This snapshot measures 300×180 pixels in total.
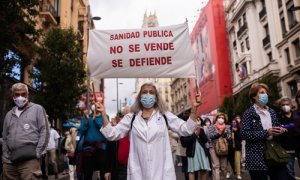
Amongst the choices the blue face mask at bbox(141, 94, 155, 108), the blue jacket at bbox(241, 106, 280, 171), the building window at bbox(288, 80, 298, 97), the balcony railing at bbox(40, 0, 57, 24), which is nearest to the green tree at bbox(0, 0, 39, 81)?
the blue face mask at bbox(141, 94, 155, 108)

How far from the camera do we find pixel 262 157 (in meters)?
4.45

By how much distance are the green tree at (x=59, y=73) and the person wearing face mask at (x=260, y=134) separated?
14.6 m

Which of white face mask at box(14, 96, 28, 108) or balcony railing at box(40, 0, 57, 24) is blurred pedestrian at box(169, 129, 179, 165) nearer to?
white face mask at box(14, 96, 28, 108)

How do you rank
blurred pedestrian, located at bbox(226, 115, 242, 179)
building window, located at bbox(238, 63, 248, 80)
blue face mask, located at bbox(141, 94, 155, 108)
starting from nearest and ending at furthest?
1. blue face mask, located at bbox(141, 94, 155, 108)
2. blurred pedestrian, located at bbox(226, 115, 242, 179)
3. building window, located at bbox(238, 63, 248, 80)

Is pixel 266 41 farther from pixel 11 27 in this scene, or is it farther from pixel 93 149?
pixel 93 149

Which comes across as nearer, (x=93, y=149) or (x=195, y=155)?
(x=93, y=149)

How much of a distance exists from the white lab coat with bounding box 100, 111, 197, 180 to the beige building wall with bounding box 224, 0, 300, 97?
93.5 ft

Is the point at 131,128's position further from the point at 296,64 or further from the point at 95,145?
the point at 296,64

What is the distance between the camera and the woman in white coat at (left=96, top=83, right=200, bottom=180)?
150 inches

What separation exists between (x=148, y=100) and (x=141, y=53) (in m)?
2.36

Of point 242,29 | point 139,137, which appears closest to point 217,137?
point 139,137

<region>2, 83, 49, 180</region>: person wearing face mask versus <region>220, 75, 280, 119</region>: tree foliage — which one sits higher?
<region>220, 75, 280, 119</region>: tree foliage

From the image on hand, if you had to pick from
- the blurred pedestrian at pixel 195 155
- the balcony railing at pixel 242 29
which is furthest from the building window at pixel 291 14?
the blurred pedestrian at pixel 195 155

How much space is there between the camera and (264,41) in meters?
38.6
